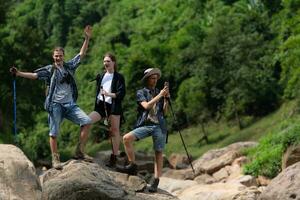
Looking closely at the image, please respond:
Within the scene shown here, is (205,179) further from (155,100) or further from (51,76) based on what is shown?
(51,76)

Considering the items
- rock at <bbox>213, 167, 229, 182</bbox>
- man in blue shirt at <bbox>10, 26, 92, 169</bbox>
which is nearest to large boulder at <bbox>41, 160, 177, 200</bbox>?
man in blue shirt at <bbox>10, 26, 92, 169</bbox>

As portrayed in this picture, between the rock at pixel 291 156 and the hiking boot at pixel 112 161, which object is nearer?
the hiking boot at pixel 112 161

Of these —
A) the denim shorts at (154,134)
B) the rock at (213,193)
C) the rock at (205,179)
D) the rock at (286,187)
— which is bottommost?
the rock at (205,179)

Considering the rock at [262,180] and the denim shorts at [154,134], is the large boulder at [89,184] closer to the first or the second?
the denim shorts at [154,134]

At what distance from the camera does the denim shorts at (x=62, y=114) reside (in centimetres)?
1135

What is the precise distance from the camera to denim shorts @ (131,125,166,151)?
11.4m

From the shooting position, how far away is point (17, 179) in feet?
35.4

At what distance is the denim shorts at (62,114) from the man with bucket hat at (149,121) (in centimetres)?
78

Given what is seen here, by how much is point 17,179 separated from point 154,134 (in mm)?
2443

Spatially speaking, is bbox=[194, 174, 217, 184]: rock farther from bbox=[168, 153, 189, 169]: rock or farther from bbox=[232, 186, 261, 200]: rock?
bbox=[232, 186, 261, 200]: rock

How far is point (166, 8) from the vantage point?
313ft

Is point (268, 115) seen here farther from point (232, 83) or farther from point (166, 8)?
point (166, 8)

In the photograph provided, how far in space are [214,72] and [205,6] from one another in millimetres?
26774

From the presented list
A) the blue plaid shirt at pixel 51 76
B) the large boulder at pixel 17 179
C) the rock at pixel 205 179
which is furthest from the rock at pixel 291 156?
the large boulder at pixel 17 179
